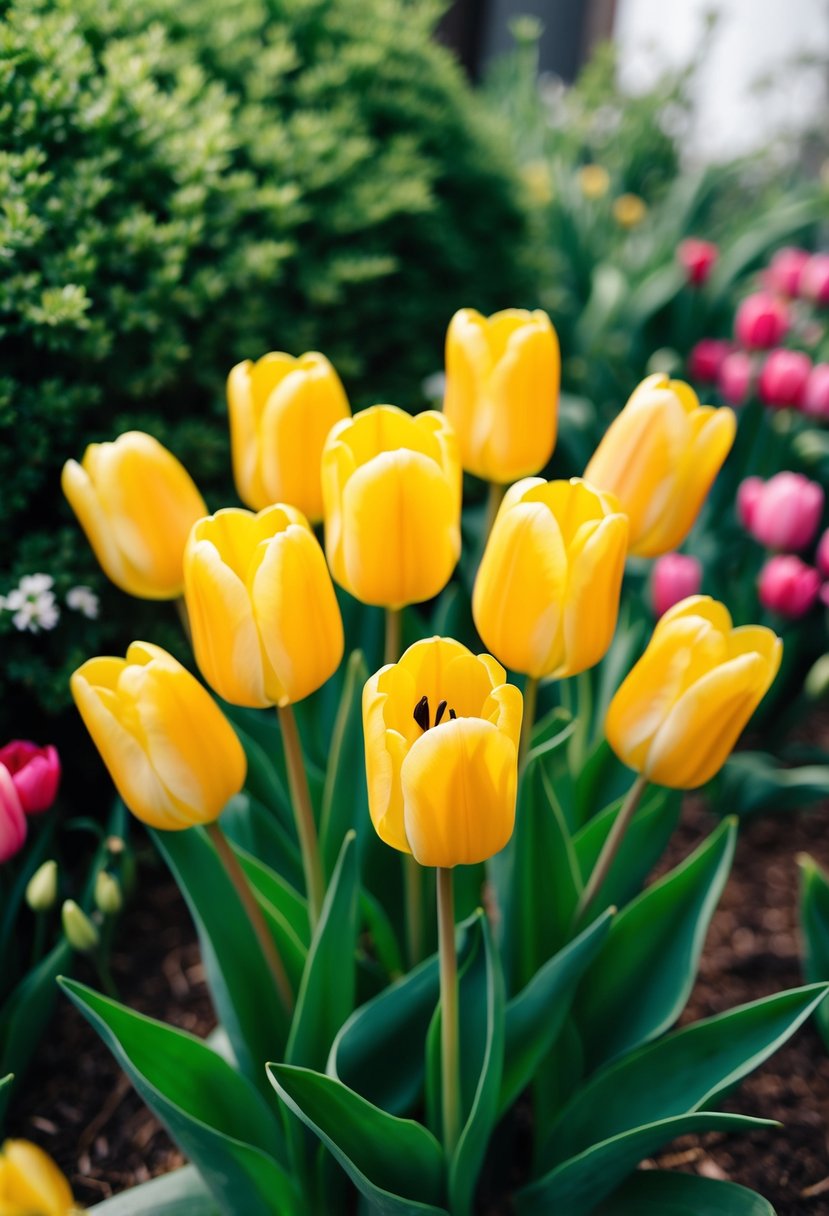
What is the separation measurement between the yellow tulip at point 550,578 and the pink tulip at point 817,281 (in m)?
1.74

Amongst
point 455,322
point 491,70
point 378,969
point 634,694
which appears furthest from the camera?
point 491,70

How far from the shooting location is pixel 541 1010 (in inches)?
39.3

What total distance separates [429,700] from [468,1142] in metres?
0.43

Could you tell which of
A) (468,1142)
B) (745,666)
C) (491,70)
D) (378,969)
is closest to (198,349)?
(378,969)

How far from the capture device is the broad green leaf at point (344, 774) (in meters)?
1.15

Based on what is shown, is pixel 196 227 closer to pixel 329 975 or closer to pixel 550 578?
pixel 550 578

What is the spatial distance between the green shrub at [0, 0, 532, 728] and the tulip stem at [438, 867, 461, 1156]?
78 centimetres

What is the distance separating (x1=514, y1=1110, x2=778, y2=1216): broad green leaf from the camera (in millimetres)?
881

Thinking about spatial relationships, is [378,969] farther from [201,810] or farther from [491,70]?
[491,70]

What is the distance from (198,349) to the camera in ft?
5.49

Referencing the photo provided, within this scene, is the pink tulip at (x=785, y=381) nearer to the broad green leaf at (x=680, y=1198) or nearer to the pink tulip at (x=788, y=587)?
the pink tulip at (x=788, y=587)

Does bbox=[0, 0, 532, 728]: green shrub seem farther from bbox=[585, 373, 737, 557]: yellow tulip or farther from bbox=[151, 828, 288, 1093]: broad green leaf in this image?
bbox=[585, 373, 737, 557]: yellow tulip

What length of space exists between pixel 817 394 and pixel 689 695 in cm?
137

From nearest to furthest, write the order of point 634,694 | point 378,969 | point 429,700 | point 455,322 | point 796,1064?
point 429,700 < point 634,694 < point 455,322 < point 378,969 < point 796,1064
